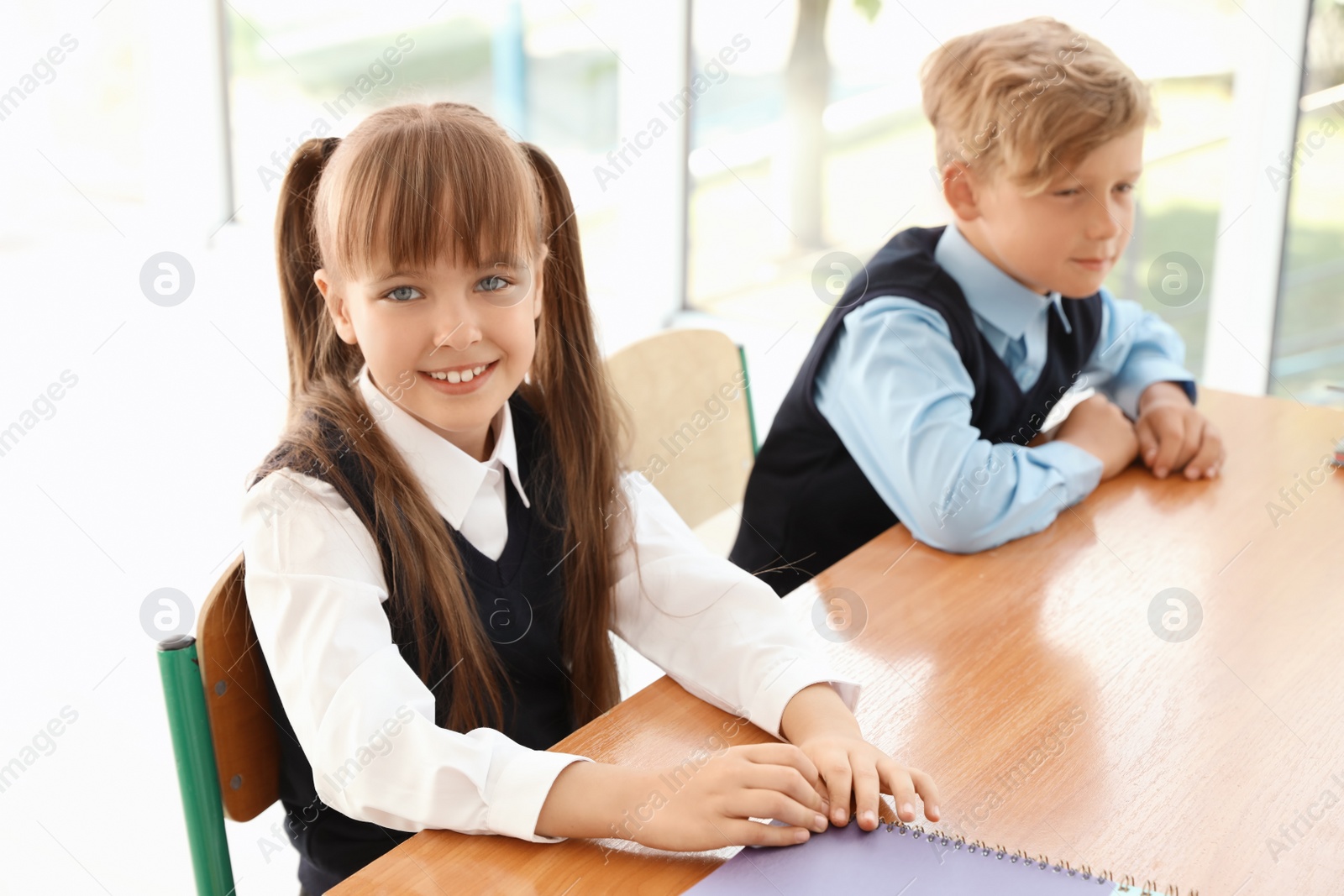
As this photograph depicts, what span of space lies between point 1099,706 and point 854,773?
0.90ft

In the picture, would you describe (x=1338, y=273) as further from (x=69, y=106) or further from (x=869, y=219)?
(x=69, y=106)

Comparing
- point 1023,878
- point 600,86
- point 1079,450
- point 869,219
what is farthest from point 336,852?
point 600,86

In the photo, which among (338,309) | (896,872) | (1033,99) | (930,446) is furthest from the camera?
(1033,99)

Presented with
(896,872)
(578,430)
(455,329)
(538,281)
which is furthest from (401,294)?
(896,872)

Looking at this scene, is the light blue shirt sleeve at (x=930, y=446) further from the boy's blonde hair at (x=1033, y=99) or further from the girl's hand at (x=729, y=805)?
the girl's hand at (x=729, y=805)

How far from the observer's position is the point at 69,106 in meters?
4.81

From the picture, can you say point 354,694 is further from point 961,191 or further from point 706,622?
point 961,191

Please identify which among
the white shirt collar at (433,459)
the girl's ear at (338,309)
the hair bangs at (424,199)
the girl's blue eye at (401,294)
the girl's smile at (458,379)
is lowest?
the white shirt collar at (433,459)

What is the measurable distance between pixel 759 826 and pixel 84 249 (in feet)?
16.4

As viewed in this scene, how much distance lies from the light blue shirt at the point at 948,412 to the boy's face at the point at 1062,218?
0.10 feet

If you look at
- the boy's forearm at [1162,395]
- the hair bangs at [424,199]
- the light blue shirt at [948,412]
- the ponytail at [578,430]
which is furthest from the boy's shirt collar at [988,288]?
the hair bangs at [424,199]

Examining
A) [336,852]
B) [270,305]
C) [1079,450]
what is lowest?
[270,305]

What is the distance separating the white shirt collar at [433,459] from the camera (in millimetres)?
1163

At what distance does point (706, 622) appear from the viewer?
114 centimetres
